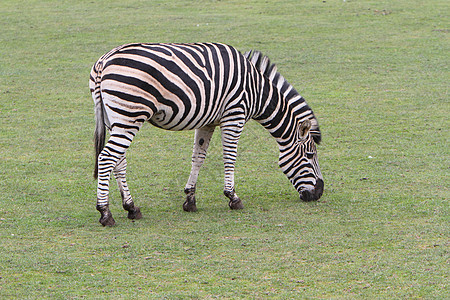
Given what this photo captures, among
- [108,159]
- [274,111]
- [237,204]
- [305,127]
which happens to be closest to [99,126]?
[108,159]

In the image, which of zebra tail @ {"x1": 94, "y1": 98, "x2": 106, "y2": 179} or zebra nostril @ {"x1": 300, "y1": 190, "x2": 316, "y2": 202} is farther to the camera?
zebra nostril @ {"x1": 300, "y1": 190, "x2": 316, "y2": 202}

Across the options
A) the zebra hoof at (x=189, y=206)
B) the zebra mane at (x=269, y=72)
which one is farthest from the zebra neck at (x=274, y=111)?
the zebra hoof at (x=189, y=206)

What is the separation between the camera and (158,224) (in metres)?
7.58

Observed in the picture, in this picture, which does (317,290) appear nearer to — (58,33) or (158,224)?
(158,224)

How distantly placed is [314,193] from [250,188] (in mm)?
997

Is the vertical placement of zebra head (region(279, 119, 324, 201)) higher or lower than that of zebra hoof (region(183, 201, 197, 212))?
higher

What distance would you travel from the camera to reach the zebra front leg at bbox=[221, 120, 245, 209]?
26.5ft

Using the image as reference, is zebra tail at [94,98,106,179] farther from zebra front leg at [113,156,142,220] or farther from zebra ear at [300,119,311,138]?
zebra ear at [300,119,311,138]

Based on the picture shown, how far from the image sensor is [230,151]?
8.21 meters

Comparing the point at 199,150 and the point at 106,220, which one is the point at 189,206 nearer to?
the point at 199,150

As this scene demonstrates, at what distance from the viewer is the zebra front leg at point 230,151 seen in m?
8.06

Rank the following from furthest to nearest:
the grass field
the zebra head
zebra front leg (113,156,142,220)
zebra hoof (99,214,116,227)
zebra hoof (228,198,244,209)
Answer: the zebra head, zebra hoof (228,198,244,209), zebra front leg (113,156,142,220), zebra hoof (99,214,116,227), the grass field

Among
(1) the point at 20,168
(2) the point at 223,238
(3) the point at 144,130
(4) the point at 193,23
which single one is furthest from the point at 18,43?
(2) the point at 223,238

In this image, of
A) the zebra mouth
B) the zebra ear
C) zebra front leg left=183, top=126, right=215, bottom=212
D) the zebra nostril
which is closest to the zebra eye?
the zebra ear
